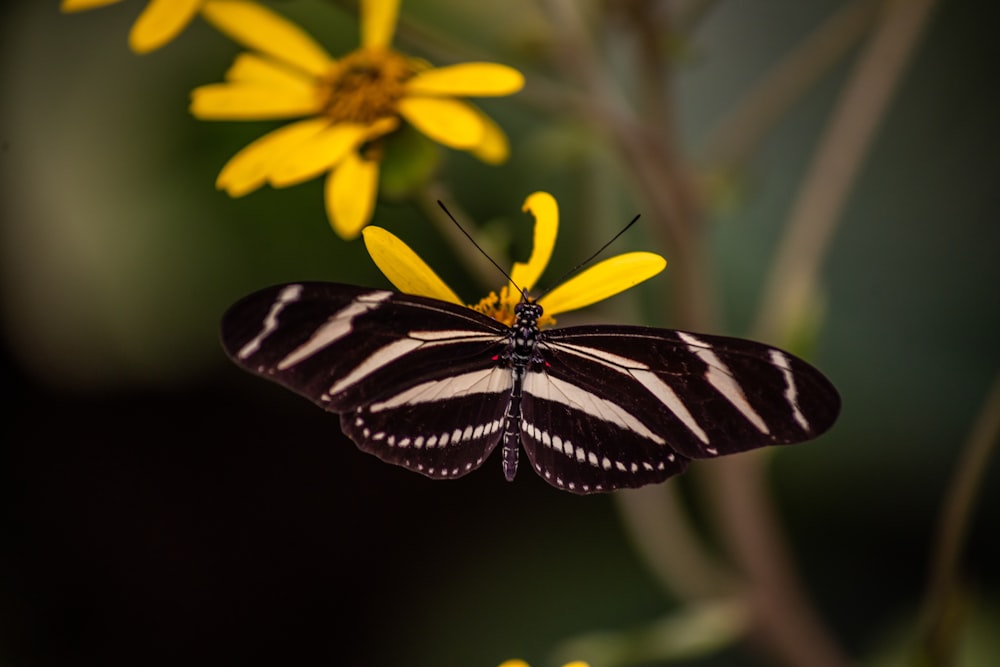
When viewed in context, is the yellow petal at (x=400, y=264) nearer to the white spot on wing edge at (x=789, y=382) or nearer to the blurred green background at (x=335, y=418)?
the white spot on wing edge at (x=789, y=382)

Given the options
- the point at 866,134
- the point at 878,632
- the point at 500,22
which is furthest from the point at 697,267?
the point at 878,632

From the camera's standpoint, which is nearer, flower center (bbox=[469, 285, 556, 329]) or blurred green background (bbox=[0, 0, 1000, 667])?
flower center (bbox=[469, 285, 556, 329])

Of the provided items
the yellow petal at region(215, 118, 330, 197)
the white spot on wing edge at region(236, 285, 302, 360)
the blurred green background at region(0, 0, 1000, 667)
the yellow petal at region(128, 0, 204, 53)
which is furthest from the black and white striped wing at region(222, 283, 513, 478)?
the blurred green background at region(0, 0, 1000, 667)

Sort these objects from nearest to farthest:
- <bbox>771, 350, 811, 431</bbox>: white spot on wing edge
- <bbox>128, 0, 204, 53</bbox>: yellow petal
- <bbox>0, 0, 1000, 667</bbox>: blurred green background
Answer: <bbox>771, 350, 811, 431</bbox>: white spot on wing edge, <bbox>128, 0, 204, 53</bbox>: yellow petal, <bbox>0, 0, 1000, 667</bbox>: blurred green background

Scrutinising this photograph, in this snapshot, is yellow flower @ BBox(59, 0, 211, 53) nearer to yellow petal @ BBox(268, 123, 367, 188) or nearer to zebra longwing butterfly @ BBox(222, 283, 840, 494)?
yellow petal @ BBox(268, 123, 367, 188)

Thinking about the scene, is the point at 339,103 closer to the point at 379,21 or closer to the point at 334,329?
the point at 379,21

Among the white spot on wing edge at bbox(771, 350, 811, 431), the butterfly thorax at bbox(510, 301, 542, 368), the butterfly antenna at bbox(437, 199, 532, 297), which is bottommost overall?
the white spot on wing edge at bbox(771, 350, 811, 431)

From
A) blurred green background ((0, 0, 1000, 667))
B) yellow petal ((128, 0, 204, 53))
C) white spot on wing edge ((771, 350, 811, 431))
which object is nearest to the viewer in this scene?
white spot on wing edge ((771, 350, 811, 431))
